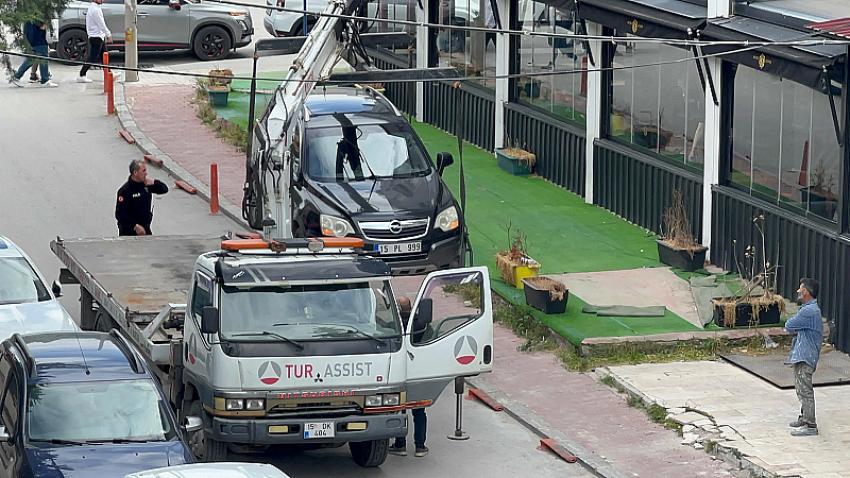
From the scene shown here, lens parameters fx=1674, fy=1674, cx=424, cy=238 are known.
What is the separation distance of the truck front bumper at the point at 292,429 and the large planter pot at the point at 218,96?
20420 mm

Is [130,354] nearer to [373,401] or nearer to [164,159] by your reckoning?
[373,401]

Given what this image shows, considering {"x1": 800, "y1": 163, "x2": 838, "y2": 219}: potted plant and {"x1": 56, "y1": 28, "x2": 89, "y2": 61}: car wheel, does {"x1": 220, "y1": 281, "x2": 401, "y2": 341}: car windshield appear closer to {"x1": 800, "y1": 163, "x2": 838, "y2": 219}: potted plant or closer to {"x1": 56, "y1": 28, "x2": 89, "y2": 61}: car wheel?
{"x1": 800, "y1": 163, "x2": 838, "y2": 219}: potted plant

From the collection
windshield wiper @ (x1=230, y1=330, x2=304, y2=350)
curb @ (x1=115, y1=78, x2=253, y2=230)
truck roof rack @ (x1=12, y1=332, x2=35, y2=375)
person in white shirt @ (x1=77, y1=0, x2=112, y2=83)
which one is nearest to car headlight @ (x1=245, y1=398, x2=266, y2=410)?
windshield wiper @ (x1=230, y1=330, x2=304, y2=350)

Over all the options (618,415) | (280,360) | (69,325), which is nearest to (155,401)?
(280,360)

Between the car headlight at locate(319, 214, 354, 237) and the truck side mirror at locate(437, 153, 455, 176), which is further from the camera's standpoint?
the truck side mirror at locate(437, 153, 455, 176)

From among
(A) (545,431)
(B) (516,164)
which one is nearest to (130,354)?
(A) (545,431)

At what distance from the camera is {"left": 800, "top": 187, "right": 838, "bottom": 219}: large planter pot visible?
64.6 feet

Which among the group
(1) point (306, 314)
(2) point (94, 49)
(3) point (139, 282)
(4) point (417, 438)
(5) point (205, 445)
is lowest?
(4) point (417, 438)

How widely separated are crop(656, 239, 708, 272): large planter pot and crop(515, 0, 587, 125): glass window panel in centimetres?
502

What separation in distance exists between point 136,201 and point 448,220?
13.1 feet

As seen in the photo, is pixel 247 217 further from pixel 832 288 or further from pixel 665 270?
pixel 832 288

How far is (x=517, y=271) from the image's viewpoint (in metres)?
21.5

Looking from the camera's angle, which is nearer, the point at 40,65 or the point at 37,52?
the point at 37,52

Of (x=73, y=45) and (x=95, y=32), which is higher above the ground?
(x=95, y=32)
